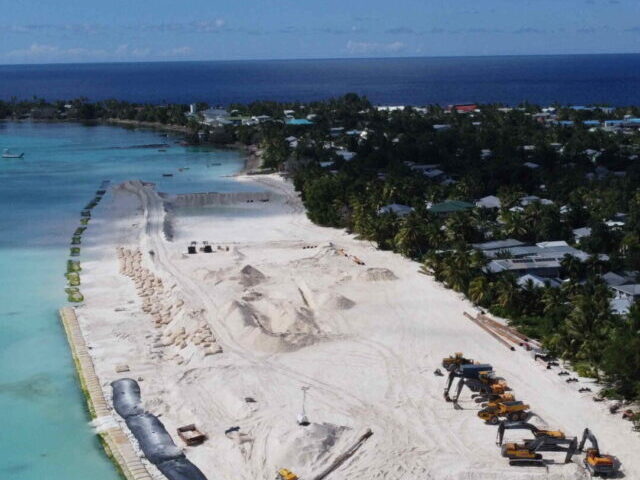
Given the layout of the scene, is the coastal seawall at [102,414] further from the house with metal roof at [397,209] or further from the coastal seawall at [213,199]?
the coastal seawall at [213,199]

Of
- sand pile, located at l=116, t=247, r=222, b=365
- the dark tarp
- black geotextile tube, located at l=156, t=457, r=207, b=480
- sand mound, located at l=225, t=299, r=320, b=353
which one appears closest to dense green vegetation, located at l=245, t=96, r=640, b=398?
sand mound, located at l=225, t=299, r=320, b=353

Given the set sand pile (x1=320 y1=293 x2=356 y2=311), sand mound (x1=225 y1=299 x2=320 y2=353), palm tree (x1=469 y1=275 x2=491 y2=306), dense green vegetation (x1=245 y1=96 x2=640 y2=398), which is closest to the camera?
dense green vegetation (x1=245 y1=96 x2=640 y2=398)

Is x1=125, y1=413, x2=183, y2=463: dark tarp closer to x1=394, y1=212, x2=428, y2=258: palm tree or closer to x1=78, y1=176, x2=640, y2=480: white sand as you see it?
x1=78, y1=176, x2=640, y2=480: white sand

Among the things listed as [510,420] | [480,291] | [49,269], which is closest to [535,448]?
[510,420]

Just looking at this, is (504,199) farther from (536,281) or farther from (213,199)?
(213,199)

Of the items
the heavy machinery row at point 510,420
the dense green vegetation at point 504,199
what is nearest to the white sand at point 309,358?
the heavy machinery row at point 510,420

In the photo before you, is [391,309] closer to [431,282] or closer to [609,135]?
[431,282]

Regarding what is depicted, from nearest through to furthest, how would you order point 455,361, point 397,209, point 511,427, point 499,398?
point 511,427, point 499,398, point 455,361, point 397,209
